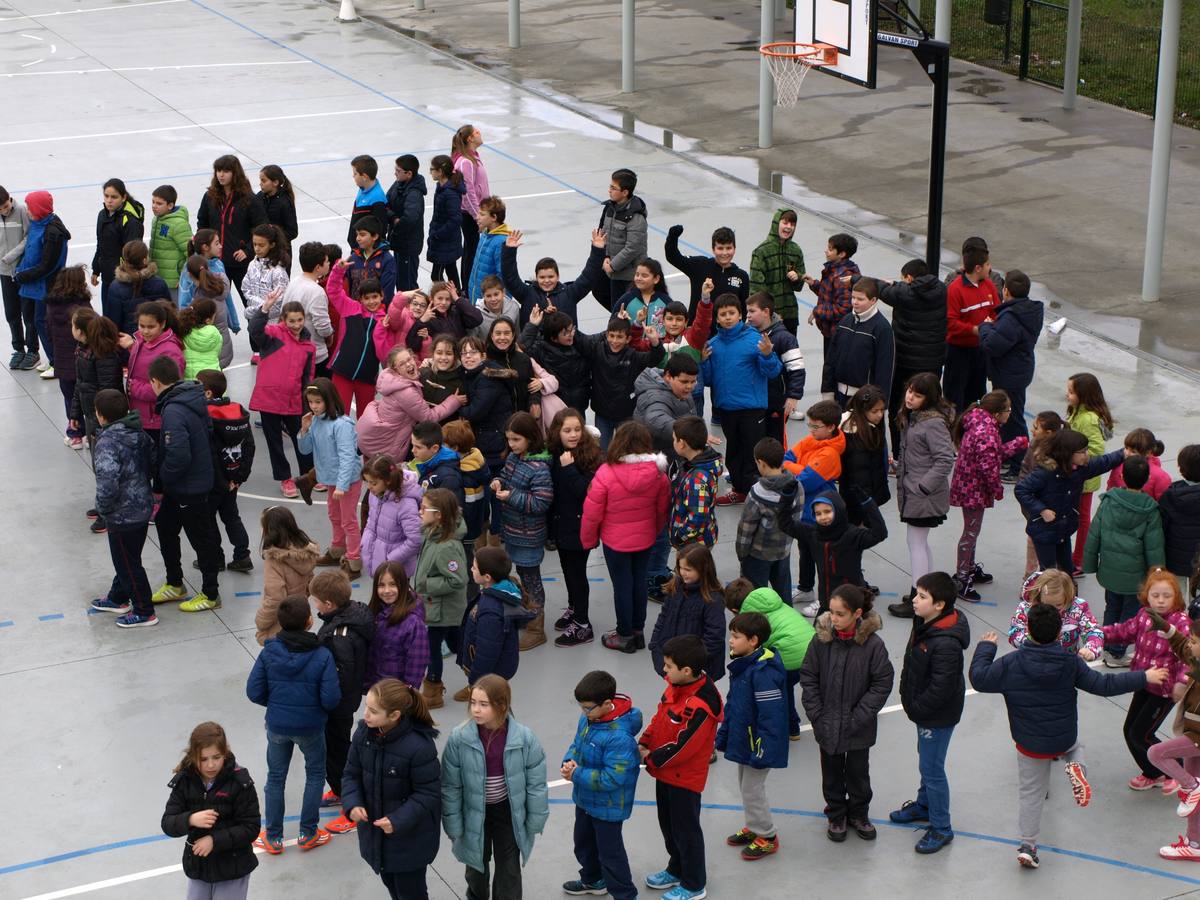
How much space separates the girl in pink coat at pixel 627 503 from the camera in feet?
33.1

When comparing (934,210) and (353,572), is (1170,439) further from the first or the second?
(353,572)

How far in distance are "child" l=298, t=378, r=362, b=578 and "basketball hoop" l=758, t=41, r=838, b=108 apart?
7953 millimetres

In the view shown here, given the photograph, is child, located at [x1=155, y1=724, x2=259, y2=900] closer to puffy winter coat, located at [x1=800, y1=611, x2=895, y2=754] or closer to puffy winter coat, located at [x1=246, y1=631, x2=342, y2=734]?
puffy winter coat, located at [x1=246, y1=631, x2=342, y2=734]

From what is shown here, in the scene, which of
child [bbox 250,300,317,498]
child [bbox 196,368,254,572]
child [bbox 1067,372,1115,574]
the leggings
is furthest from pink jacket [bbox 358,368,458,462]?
child [bbox 1067,372,1115,574]

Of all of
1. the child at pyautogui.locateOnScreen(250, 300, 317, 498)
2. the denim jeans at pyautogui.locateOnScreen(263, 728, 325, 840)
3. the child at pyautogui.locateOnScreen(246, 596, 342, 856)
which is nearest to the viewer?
the child at pyautogui.locateOnScreen(246, 596, 342, 856)

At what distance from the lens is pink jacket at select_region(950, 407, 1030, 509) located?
10961 mm

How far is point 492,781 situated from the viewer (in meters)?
7.68

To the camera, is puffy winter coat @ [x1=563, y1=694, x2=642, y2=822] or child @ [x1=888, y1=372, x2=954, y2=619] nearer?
puffy winter coat @ [x1=563, y1=694, x2=642, y2=822]

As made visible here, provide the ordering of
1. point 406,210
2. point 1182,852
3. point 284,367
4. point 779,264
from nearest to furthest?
point 1182,852 → point 284,367 → point 779,264 → point 406,210

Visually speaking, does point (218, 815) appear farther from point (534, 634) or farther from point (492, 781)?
point (534, 634)

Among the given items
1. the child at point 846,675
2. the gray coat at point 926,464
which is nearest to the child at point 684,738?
the child at point 846,675

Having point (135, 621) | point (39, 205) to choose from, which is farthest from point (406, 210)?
point (135, 621)

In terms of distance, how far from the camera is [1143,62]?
95.1 ft

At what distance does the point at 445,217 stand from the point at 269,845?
8579 millimetres
